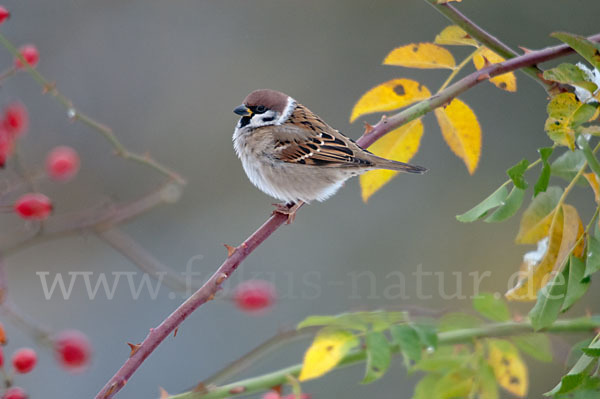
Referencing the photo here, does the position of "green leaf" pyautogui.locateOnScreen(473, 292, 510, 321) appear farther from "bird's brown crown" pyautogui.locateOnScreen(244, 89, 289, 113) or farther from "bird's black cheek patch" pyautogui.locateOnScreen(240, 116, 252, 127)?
"bird's black cheek patch" pyautogui.locateOnScreen(240, 116, 252, 127)

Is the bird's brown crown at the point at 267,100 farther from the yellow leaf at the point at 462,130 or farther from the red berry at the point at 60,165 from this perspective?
the yellow leaf at the point at 462,130

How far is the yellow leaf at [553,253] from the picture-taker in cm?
123

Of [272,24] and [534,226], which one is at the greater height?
[272,24]

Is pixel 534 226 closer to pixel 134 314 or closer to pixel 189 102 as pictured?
pixel 134 314

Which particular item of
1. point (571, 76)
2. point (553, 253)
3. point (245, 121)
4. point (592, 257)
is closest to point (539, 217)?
point (553, 253)

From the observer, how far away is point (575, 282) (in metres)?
1.16

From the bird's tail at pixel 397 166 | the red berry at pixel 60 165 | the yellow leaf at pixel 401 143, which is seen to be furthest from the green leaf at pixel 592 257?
the red berry at pixel 60 165

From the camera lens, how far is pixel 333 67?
4.50 meters

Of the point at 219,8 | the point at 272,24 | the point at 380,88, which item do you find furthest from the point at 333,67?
the point at 380,88

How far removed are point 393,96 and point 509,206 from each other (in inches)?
17.5

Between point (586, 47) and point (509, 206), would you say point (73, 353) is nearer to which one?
point (509, 206)

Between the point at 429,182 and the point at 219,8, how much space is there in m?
1.99

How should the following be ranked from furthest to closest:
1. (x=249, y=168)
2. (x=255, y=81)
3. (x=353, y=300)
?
(x=255, y=81), (x=353, y=300), (x=249, y=168)

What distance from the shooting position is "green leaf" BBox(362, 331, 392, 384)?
4.51 feet
